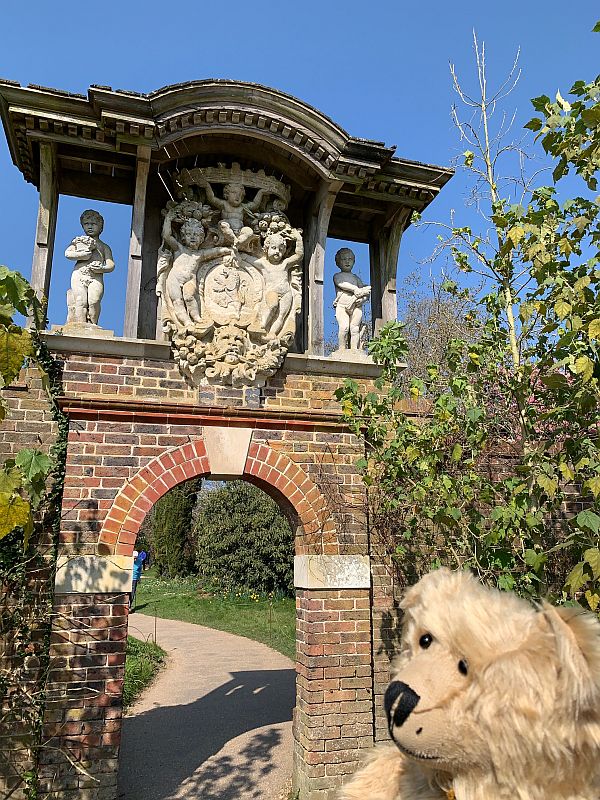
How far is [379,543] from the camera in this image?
18.2ft

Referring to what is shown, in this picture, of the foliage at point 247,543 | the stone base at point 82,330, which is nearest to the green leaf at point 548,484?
the stone base at point 82,330

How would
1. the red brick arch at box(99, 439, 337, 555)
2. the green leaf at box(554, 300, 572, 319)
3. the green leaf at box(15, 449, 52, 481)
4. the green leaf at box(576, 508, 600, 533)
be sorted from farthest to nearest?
the red brick arch at box(99, 439, 337, 555) < the green leaf at box(15, 449, 52, 481) < the green leaf at box(554, 300, 572, 319) < the green leaf at box(576, 508, 600, 533)

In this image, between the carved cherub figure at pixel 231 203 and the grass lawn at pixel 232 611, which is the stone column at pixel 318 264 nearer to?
the carved cherub figure at pixel 231 203

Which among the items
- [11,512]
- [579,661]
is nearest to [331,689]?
[11,512]

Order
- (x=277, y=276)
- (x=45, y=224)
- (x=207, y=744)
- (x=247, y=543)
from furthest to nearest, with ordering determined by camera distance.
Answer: (x=247, y=543), (x=207, y=744), (x=277, y=276), (x=45, y=224)

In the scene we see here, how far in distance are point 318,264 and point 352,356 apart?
3.24ft

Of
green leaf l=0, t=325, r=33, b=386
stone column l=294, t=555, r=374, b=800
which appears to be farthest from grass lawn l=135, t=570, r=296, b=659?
green leaf l=0, t=325, r=33, b=386

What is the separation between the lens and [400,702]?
1659mm

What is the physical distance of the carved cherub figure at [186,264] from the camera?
5363mm

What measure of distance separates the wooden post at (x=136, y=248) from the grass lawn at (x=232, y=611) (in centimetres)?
948

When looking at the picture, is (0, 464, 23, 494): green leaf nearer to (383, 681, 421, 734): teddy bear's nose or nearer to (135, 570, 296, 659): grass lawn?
(383, 681, 421, 734): teddy bear's nose

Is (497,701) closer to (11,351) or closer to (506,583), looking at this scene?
(506,583)

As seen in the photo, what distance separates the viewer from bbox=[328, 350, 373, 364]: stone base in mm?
5809

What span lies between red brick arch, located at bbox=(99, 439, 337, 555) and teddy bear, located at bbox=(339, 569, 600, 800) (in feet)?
11.3
